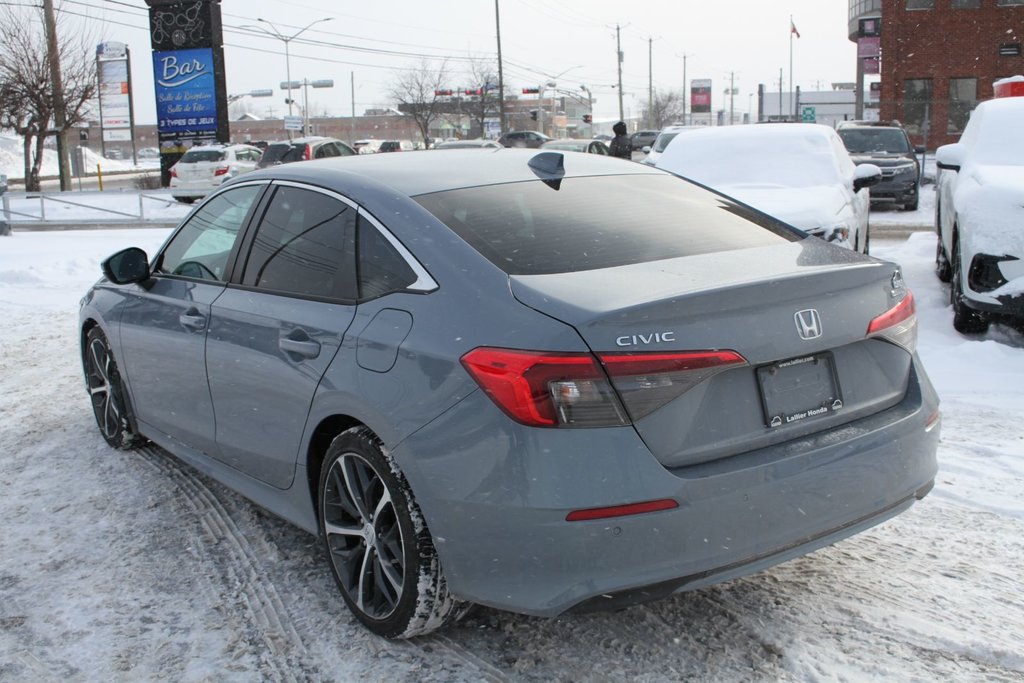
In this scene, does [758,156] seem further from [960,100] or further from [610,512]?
[960,100]

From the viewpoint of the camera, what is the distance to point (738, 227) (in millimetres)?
Result: 3666

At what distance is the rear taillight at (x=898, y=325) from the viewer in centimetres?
307

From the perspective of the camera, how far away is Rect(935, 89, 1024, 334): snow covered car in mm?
6664

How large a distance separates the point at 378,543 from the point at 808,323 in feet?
4.96

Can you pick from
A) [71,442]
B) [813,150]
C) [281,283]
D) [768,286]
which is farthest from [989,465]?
[813,150]

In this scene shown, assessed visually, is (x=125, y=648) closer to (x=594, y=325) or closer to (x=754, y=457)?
(x=594, y=325)

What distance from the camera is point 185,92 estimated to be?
3628 cm

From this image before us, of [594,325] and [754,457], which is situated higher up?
[594,325]

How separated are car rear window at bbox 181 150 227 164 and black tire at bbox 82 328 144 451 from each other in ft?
81.7

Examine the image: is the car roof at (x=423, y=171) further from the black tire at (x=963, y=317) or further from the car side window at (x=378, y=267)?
the black tire at (x=963, y=317)

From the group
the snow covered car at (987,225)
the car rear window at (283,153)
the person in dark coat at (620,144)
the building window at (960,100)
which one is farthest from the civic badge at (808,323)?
the building window at (960,100)

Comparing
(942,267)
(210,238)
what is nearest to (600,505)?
(210,238)

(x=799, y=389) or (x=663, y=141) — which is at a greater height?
(x=663, y=141)

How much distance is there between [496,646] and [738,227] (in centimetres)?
175
